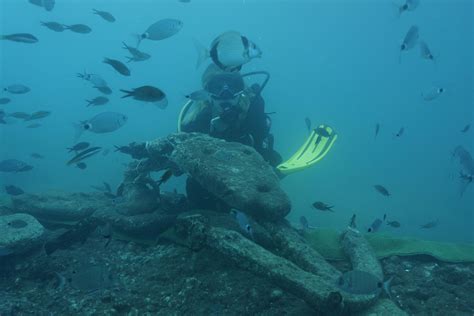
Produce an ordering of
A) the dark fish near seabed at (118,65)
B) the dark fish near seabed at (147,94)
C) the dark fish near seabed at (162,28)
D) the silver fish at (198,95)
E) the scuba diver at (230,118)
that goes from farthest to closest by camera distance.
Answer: the scuba diver at (230,118) → the silver fish at (198,95) → the dark fish near seabed at (162,28) → the dark fish near seabed at (118,65) → the dark fish near seabed at (147,94)

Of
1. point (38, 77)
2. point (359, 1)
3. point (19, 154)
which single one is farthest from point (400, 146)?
point (38, 77)

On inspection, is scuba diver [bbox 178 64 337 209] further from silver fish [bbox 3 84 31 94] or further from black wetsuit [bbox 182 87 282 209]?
silver fish [bbox 3 84 31 94]

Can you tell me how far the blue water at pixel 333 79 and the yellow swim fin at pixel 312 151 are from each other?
14.1m

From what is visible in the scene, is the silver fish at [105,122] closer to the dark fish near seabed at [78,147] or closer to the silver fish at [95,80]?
the dark fish near seabed at [78,147]

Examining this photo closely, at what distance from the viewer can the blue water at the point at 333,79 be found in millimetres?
31672

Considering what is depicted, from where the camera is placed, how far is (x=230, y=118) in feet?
25.4

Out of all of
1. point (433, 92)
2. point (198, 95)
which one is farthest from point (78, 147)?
point (433, 92)

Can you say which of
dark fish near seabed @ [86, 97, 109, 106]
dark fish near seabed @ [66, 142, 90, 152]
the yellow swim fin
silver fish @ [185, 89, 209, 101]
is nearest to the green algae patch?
the yellow swim fin

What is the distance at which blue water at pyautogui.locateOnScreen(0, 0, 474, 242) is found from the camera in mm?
31672

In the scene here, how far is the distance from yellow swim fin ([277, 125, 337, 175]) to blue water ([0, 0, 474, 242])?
14077 mm

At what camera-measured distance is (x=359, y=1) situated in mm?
84688

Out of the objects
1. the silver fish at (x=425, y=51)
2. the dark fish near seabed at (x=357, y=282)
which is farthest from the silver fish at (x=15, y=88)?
the silver fish at (x=425, y=51)

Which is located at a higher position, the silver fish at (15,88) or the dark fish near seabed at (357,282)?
the dark fish near seabed at (357,282)

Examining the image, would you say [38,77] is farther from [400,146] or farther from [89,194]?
[89,194]
